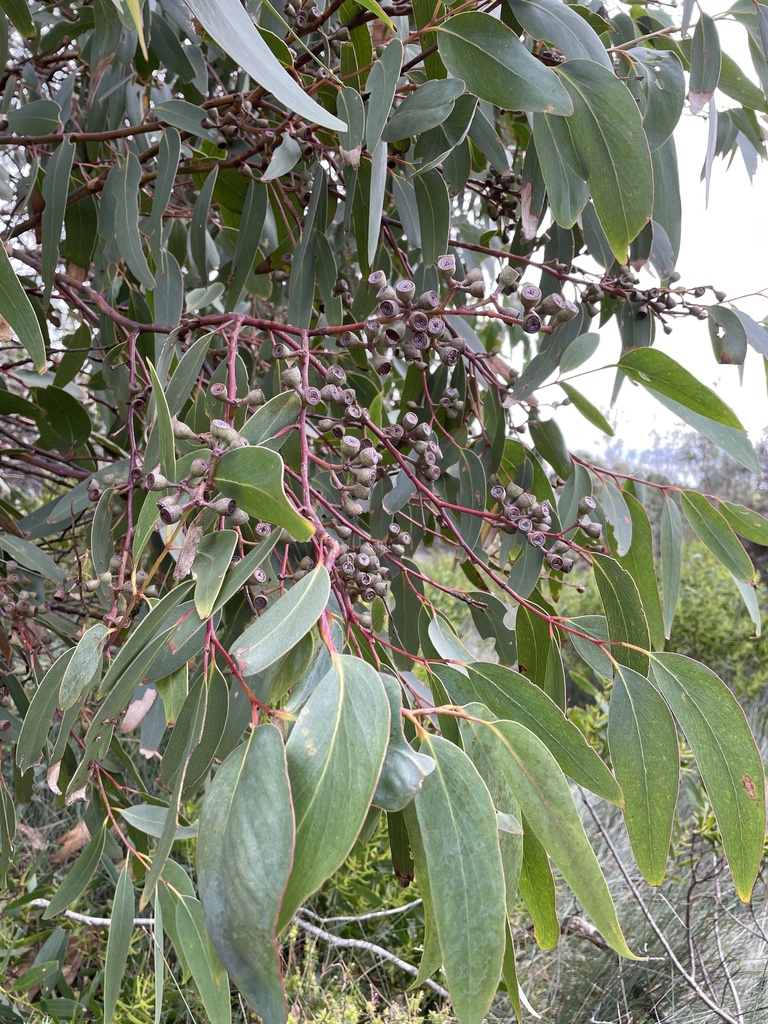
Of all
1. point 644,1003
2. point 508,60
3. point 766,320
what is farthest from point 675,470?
point 508,60

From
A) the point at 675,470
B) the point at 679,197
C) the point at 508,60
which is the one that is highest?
the point at 508,60

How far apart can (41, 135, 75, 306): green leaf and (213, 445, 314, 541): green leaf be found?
52 centimetres

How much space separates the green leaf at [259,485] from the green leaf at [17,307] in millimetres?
180

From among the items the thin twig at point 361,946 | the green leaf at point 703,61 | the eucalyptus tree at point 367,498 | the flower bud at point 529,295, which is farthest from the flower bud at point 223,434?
the thin twig at point 361,946

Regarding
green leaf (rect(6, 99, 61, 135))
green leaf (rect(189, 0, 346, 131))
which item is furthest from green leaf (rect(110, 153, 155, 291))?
green leaf (rect(189, 0, 346, 131))

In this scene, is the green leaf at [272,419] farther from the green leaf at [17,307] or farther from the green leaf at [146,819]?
the green leaf at [146,819]

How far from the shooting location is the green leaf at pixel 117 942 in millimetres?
733

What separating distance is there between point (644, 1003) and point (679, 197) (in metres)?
1.56

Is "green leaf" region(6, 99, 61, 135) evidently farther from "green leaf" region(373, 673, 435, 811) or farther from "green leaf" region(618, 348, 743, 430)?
"green leaf" region(373, 673, 435, 811)

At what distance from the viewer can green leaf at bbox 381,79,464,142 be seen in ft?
2.08

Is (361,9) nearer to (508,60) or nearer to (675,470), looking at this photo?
(508,60)

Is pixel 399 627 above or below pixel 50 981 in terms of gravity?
above

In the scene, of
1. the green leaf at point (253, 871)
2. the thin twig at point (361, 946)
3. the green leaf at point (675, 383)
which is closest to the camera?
the green leaf at point (253, 871)

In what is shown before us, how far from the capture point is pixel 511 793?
45 centimetres
